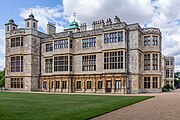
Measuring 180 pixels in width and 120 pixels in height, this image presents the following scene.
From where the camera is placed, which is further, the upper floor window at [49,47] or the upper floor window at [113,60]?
the upper floor window at [49,47]

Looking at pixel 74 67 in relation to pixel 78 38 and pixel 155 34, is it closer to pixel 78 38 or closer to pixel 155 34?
pixel 78 38

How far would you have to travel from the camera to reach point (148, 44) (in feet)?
96.1

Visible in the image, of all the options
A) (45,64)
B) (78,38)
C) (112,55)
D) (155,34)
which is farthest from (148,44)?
(45,64)

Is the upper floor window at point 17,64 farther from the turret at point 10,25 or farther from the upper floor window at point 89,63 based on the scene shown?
the upper floor window at point 89,63

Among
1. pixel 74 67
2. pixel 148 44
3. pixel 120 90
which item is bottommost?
pixel 120 90

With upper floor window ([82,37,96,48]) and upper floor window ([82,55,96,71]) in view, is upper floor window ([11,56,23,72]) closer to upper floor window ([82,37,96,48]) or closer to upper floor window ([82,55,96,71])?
upper floor window ([82,55,96,71])

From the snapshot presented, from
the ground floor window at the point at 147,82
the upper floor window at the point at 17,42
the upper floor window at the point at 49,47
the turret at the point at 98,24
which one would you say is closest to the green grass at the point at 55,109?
the ground floor window at the point at 147,82

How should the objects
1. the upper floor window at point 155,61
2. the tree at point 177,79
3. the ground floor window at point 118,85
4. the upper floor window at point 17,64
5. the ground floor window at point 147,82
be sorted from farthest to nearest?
the tree at point 177,79, the upper floor window at point 17,64, the upper floor window at point 155,61, the ground floor window at point 147,82, the ground floor window at point 118,85

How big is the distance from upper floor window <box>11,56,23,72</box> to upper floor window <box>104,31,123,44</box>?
14.6 m

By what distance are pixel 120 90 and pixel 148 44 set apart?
25.0 ft

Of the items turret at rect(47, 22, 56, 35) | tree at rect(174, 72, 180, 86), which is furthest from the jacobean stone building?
tree at rect(174, 72, 180, 86)

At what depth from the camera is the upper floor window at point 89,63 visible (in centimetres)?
3028

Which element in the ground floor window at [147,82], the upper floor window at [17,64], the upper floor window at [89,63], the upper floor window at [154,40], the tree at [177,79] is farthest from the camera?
the tree at [177,79]

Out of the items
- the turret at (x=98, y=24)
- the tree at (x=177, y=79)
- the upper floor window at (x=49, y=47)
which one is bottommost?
the tree at (x=177, y=79)
